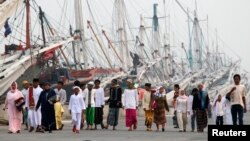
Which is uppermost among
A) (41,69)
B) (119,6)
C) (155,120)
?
(119,6)

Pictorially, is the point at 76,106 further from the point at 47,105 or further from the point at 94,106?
the point at 94,106

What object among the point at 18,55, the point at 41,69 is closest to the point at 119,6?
the point at 41,69

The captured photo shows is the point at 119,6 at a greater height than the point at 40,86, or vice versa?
the point at 119,6

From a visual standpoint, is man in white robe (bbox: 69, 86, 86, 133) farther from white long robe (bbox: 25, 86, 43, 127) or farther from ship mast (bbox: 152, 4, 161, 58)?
ship mast (bbox: 152, 4, 161, 58)

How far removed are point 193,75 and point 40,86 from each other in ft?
242

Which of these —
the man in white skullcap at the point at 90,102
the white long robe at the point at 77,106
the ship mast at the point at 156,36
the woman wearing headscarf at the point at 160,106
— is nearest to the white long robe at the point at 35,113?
the white long robe at the point at 77,106

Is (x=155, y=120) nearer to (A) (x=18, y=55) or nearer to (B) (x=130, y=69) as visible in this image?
(A) (x=18, y=55)

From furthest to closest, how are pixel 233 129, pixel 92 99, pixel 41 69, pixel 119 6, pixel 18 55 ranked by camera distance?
pixel 119 6
pixel 41 69
pixel 18 55
pixel 92 99
pixel 233 129

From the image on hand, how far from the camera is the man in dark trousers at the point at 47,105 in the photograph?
17422 millimetres

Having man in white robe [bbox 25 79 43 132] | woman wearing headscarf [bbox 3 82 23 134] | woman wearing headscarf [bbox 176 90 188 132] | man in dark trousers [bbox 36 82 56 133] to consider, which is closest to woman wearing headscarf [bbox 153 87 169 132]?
woman wearing headscarf [bbox 176 90 188 132]

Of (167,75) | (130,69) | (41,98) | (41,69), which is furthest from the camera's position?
(167,75)

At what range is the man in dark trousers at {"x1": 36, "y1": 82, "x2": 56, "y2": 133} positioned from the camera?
17422 millimetres

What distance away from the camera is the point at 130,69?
2717 inches

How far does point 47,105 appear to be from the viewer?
57.4 feet
